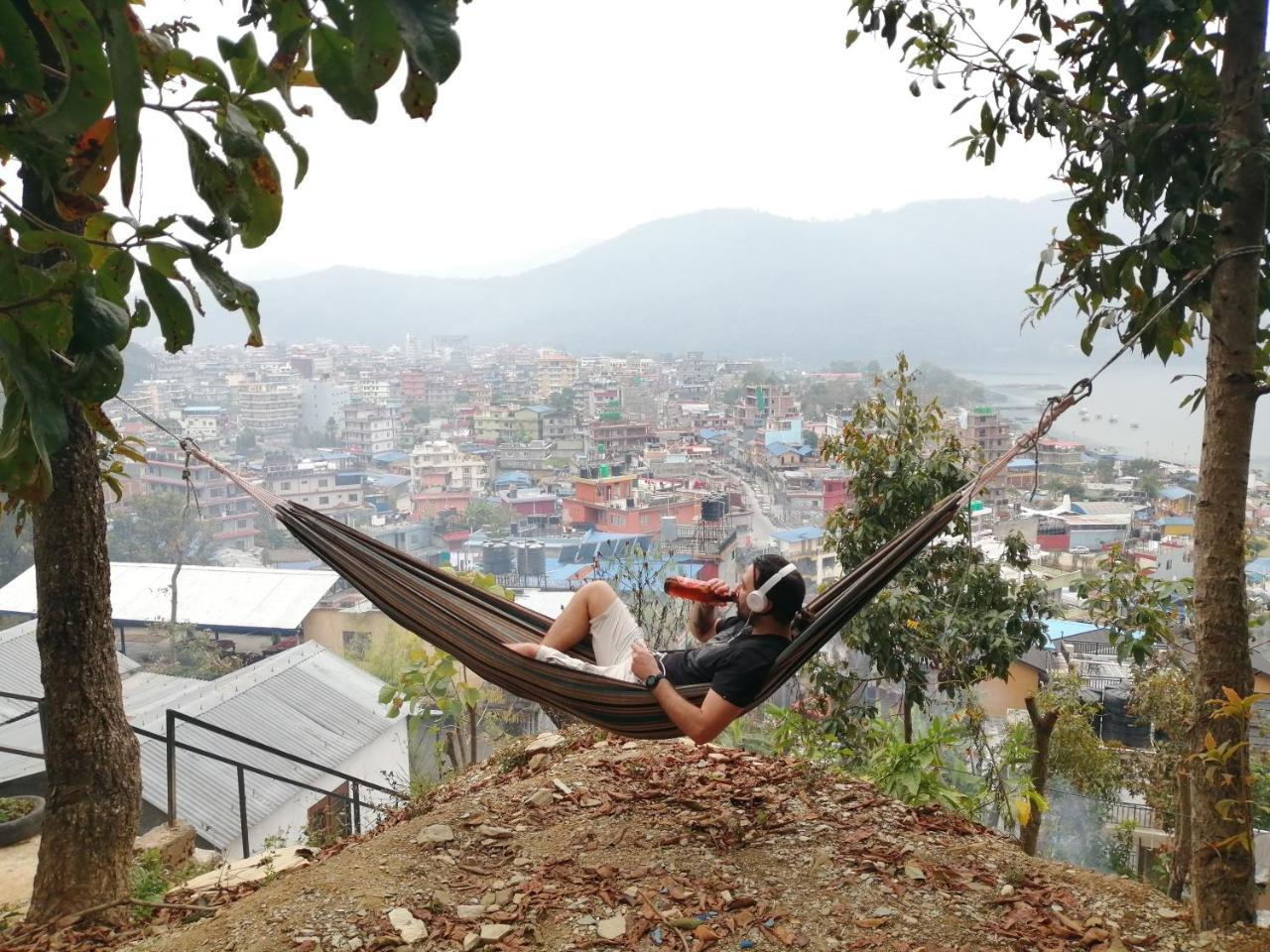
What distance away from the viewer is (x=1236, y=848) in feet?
5.70

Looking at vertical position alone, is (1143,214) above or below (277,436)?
above

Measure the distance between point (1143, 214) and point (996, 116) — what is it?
0.46 metres

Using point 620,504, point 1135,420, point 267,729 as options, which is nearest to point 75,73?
point 267,729

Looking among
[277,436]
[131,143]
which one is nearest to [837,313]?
[277,436]

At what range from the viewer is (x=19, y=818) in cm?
315

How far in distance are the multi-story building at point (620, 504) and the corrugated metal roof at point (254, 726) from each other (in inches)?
103

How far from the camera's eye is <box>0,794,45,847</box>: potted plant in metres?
3.10

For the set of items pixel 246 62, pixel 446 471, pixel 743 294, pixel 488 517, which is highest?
pixel 743 294

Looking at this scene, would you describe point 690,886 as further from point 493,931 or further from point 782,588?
point 782,588

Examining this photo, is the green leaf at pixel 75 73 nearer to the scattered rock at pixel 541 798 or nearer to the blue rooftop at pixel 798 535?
the scattered rock at pixel 541 798

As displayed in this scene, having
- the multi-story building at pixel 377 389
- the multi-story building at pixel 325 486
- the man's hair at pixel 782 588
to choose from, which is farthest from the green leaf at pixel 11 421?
the multi-story building at pixel 377 389

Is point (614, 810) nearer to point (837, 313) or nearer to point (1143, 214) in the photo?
point (1143, 214)

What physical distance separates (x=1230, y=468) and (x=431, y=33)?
1.65m

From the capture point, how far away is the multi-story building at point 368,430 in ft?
52.4
